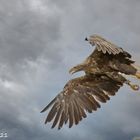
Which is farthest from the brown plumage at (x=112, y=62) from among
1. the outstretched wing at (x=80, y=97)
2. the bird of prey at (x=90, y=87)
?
the outstretched wing at (x=80, y=97)

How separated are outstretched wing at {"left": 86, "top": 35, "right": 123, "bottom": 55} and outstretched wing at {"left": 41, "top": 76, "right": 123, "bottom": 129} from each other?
4.65 metres

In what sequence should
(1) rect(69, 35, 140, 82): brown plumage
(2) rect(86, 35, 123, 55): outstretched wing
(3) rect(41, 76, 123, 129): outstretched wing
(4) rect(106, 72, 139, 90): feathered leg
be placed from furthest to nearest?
(3) rect(41, 76, 123, 129): outstretched wing → (4) rect(106, 72, 139, 90): feathered leg → (1) rect(69, 35, 140, 82): brown plumage → (2) rect(86, 35, 123, 55): outstretched wing

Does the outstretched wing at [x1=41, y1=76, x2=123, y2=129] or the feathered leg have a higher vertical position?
the outstretched wing at [x1=41, y1=76, x2=123, y2=129]

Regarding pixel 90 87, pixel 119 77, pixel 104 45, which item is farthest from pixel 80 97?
pixel 104 45

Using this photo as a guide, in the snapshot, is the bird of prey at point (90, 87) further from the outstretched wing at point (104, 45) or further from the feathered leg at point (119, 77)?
the outstretched wing at point (104, 45)

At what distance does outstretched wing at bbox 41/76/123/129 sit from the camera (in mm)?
25500

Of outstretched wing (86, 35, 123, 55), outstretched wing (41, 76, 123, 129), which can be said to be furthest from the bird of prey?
outstretched wing (86, 35, 123, 55)

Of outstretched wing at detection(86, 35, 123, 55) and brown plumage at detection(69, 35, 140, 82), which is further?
brown plumage at detection(69, 35, 140, 82)

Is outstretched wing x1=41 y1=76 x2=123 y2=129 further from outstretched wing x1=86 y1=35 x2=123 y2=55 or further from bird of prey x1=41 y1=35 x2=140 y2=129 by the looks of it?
outstretched wing x1=86 y1=35 x2=123 y2=55

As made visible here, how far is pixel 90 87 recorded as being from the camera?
1027 inches

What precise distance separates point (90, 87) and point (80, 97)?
1.94ft

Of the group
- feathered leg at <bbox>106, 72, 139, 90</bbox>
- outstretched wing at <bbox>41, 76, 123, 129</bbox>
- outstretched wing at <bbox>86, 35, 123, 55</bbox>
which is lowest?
outstretched wing at <bbox>86, 35, 123, 55</bbox>

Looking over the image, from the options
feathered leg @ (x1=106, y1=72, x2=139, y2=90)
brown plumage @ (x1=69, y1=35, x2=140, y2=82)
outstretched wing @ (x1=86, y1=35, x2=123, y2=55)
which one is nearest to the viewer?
outstretched wing @ (x1=86, y1=35, x2=123, y2=55)

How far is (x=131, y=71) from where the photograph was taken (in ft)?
78.1
